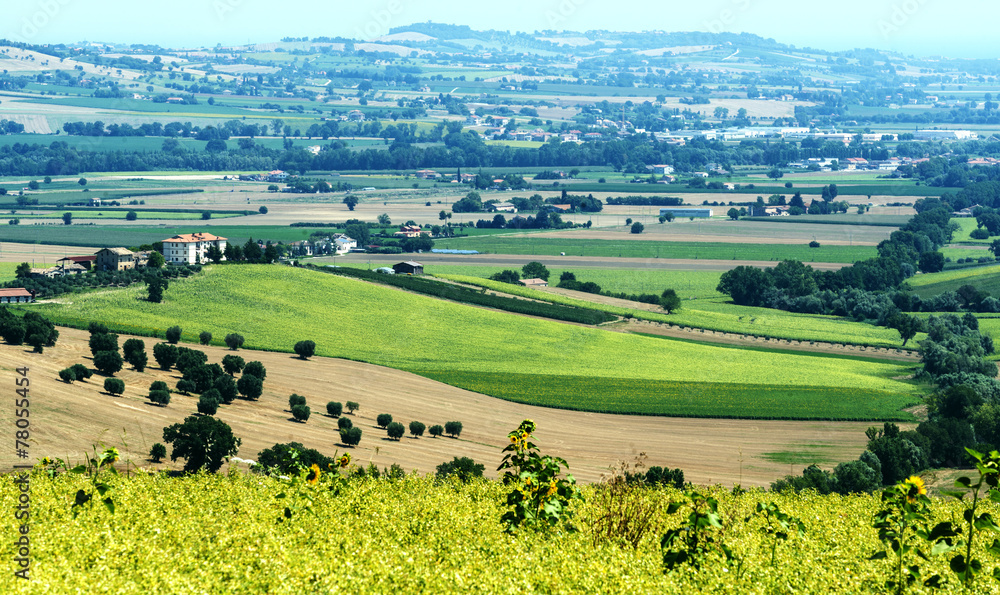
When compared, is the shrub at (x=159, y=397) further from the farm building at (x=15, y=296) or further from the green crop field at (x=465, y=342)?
the farm building at (x=15, y=296)

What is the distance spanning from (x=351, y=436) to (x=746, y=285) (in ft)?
223

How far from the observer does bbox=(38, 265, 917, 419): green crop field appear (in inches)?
2628

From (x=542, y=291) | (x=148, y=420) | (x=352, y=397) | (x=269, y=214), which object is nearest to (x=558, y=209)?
(x=269, y=214)

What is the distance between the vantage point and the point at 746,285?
4274 inches

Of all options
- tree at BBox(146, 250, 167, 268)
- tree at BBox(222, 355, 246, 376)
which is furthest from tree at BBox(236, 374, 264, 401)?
tree at BBox(146, 250, 167, 268)

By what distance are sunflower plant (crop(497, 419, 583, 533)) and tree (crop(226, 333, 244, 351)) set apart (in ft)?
170

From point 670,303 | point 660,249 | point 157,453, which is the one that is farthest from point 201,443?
point 660,249

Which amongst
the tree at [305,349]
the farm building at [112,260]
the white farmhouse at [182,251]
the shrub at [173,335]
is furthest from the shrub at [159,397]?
the white farmhouse at [182,251]

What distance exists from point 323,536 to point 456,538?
2.60m

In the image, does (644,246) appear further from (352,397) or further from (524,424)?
(524,424)

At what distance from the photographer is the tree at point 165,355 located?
60781 mm

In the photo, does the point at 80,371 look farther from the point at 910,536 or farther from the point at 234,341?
the point at 910,536

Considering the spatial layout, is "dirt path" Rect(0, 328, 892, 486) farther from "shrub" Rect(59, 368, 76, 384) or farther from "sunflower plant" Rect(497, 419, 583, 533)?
"sunflower plant" Rect(497, 419, 583, 533)

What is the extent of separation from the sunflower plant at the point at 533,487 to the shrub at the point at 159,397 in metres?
35.8
